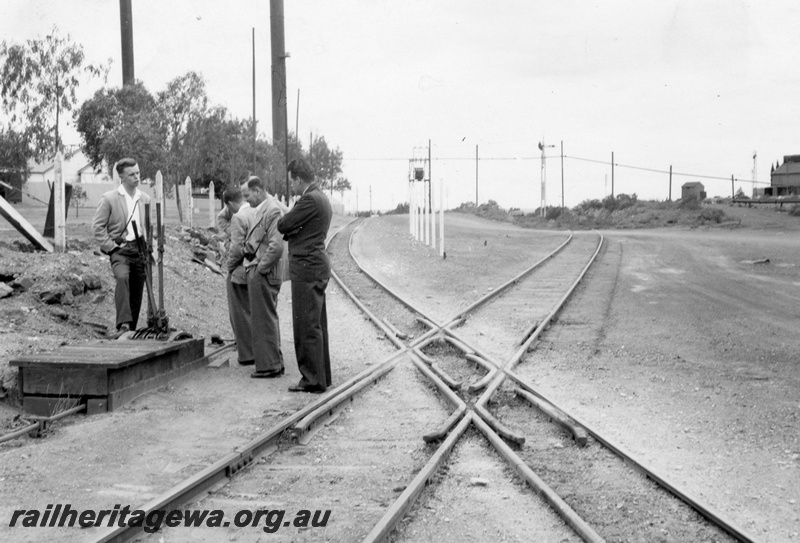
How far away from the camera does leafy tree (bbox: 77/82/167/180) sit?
3497 centimetres

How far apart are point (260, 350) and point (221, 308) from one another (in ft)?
20.5

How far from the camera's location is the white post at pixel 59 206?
13125 millimetres

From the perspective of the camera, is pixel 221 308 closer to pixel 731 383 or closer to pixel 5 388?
pixel 5 388

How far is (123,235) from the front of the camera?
9359 millimetres

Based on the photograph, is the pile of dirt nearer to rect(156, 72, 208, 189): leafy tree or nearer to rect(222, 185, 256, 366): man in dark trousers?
rect(222, 185, 256, 366): man in dark trousers

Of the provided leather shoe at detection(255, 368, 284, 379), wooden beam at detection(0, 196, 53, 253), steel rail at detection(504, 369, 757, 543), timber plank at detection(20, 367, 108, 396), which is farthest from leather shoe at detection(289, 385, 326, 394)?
wooden beam at detection(0, 196, 53, 253)

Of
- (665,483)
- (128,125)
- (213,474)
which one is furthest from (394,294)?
(128,125)

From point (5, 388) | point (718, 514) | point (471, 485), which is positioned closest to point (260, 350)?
point (5, 388)

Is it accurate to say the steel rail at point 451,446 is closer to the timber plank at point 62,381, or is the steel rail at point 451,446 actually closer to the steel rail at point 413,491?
the steel rail at point 413,491

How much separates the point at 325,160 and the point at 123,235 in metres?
92.7

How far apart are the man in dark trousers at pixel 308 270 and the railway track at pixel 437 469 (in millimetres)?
369

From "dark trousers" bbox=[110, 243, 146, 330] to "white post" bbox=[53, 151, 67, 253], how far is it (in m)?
4.16

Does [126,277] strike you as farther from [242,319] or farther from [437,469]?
[437,469]

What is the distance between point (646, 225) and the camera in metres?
48.3
